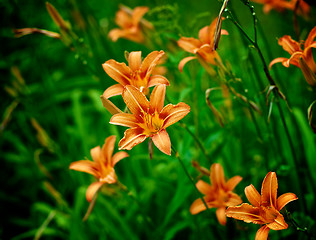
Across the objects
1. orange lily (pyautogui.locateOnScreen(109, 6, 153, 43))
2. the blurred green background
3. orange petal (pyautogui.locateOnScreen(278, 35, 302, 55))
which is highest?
orange lily (pyautogui.locateOnScreen(109, 6, 153, 43))

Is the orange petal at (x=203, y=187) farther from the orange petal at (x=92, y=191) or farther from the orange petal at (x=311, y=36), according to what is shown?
the orange petal at (x=311, y=36)

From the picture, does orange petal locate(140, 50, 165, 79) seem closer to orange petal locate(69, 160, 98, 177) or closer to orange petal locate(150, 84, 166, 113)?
orange petal locate(150, 84, 166, 113)

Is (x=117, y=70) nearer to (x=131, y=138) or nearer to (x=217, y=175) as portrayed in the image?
(x=131, y=138)

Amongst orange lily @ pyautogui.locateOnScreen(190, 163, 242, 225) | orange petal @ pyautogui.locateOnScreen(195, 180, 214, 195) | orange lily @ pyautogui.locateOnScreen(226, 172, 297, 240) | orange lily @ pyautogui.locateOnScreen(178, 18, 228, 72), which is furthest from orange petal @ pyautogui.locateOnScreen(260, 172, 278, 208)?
orange lily @ pyautogui.locateOnScreen(178, 18, 228, 72)

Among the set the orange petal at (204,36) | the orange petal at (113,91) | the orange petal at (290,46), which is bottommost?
the orange petal at (113,91)

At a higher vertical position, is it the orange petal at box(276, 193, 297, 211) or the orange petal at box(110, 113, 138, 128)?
the orange petal at box(110, 113, 138, 128)

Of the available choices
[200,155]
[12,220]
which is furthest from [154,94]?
[12,220]

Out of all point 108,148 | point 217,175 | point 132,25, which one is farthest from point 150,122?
point 132,25

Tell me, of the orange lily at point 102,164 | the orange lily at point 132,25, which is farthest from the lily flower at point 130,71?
the orange lily at point 132,25
